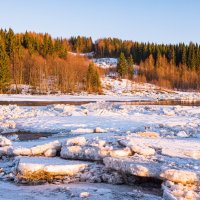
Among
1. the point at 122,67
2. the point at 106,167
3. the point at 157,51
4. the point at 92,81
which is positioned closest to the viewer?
the point at 106,167

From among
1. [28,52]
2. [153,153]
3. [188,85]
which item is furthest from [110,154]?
[188,85]

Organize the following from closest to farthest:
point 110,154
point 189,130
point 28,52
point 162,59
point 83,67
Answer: point 110,154 → point 189,130 → point 83,67 → point 28,52 → point 162,59

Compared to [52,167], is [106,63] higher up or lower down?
higher up

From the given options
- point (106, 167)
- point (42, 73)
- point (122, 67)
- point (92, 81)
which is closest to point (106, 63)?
point (122, 67)

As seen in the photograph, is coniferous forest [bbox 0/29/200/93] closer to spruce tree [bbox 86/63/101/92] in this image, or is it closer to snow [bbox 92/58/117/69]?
spruce tree [bbox 86/63/101/92]

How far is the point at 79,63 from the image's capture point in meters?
84.6

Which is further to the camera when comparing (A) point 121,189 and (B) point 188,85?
(B) point 188,85

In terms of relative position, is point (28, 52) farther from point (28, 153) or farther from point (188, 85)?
point (28, 153)

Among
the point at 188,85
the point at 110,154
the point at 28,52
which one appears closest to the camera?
the point at 110,154

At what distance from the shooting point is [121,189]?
8859 mm

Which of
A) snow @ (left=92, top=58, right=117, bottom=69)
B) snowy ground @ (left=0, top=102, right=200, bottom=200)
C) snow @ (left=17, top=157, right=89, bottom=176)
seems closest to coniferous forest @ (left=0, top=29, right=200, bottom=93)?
snow @ (left=92, top=58, right=117, bottom=69)

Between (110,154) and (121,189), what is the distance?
1.41 m

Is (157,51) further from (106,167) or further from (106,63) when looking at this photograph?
(106,167)

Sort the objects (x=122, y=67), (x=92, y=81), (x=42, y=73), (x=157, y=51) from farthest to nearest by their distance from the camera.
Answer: (x=157, y=51) < (x=122, y=67) < (x=42, y=73) < (x=92, y=81)
